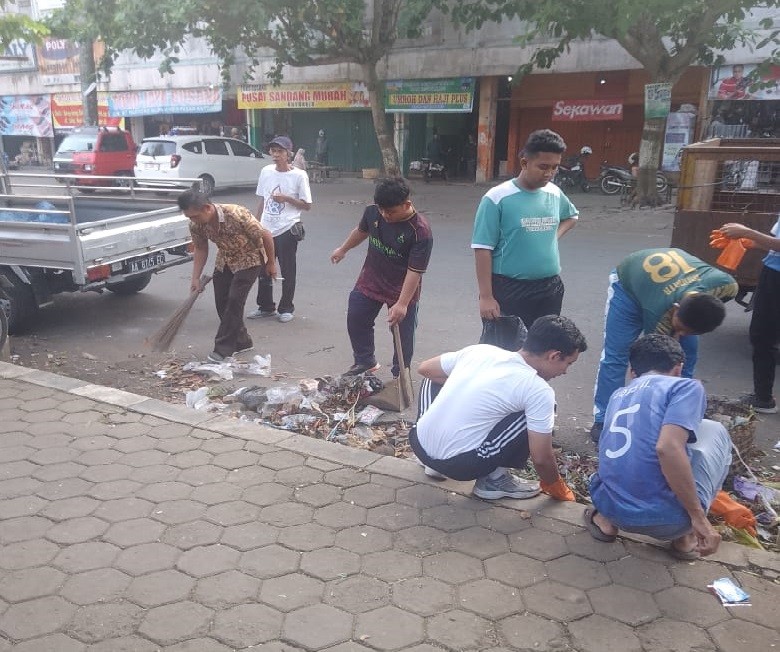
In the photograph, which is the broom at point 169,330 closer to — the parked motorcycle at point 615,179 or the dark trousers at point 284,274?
the dark trousers at point 284,274

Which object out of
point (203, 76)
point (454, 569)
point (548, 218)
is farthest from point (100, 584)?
point (203, 76)

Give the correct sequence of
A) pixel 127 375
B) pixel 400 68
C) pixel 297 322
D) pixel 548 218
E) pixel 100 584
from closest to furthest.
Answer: pixel 100 584
pixel 548 218
pixel 127 375
pixel 297 322
pixel 400 68

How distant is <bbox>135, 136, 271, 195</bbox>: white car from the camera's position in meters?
16.6

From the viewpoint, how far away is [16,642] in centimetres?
237

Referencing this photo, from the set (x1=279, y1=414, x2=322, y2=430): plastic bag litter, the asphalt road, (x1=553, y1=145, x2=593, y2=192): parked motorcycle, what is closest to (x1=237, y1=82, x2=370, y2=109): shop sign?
(x1=553, y1=145, x2=593, y2=192): parked motorcycle

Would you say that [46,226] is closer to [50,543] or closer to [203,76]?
[50,543]

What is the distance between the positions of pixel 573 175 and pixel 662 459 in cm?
1526

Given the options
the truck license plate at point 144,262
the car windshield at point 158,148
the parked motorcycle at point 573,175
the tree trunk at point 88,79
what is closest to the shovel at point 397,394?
the truck license plate at point 144,262

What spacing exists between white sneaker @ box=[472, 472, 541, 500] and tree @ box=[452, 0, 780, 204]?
8757mm

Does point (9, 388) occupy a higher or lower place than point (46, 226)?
lower

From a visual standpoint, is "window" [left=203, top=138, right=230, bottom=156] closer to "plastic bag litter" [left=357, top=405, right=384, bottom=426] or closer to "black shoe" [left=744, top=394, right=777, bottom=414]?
"plastic bag litter" [left=357, top=405, right=384, bottom=426]

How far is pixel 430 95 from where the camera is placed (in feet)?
60.1

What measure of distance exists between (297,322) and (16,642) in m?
4.27

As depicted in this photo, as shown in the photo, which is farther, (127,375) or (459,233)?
(459,233)
